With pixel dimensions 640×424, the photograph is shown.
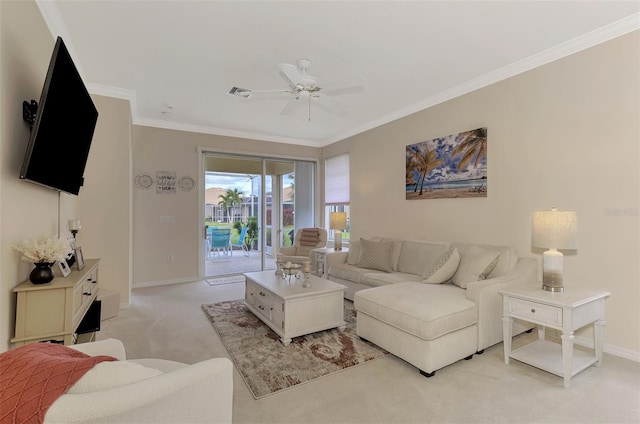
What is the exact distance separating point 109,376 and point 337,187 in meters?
5.41

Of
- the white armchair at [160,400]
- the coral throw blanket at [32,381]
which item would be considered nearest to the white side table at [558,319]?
the white armchair at [160,400]

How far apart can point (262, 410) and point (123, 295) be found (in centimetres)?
300

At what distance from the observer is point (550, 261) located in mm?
2420

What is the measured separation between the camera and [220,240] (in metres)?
5.93

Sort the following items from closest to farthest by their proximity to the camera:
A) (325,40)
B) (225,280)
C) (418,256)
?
(325,40)
(418,256)
(225,280)

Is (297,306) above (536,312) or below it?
below

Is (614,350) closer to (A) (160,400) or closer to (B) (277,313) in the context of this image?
(B) (277,313)

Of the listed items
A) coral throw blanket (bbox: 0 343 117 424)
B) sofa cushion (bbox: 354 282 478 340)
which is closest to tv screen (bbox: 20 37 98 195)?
coral throw blanket (bbox: 0 343 117 424)

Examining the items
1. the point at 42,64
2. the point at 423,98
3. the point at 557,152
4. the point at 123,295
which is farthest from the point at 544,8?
the point at 123,295

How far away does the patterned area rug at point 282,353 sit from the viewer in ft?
7.27

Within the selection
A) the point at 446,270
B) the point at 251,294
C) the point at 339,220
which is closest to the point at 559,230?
the point at 446,270

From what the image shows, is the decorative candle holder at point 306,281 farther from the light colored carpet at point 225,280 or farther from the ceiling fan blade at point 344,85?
the light colored carpet at point 225,280

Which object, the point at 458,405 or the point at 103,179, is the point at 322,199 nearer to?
the point at 103,179

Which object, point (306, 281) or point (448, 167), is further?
point (448, 167)
